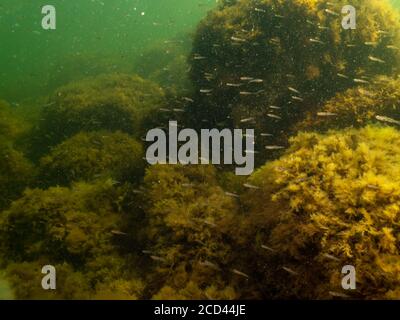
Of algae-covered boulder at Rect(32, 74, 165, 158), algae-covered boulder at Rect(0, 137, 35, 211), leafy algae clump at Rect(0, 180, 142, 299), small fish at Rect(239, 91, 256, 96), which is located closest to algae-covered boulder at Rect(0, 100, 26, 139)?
algae-covered boulder at Rect(32, 74, 165, 158)

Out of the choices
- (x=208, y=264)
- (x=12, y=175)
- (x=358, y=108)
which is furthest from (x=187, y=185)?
(x=12, y=175)

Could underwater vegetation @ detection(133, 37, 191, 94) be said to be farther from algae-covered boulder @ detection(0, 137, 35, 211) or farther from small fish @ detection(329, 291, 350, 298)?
small fish @ detection(329, 291, 350, 298)

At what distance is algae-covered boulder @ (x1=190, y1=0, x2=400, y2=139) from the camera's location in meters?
8.71

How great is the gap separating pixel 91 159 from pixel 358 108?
6.74 meters

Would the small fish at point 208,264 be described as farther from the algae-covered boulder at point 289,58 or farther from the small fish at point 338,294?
the algae-covered boulder at point 289,58

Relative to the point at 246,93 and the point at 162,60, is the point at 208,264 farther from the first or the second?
the point at 162,60

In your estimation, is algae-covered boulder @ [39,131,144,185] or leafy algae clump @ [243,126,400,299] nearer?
leafy algae clump @ [243,126,400,299]

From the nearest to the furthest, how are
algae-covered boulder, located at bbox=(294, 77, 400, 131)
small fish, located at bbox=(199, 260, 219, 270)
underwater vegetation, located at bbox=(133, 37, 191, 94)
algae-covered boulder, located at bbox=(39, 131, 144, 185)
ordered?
small fish, located at bbox=(199, 260, 219, 270), algae-covered boulder, located at bbox=(294, 77, 400, 131), algae-covered boulder, located at bbox=(39, 131, 144, 185), underwater vegetation, located at bbox=(133, 37, 191, 94)

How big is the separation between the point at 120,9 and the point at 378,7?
462 feet

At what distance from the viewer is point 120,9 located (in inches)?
5359

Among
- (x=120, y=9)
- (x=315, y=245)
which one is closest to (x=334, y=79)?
(x=315, y=245)

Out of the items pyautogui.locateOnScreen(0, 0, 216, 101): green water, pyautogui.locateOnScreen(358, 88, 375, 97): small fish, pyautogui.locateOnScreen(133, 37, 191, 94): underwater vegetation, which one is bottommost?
pyautogui.locateOnScreen(358, 88, 375, 97): small fish

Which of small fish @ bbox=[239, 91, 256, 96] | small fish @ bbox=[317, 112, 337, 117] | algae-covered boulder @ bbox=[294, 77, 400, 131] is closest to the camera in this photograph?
small fish @ bbox=[317, 112, 337, 117]

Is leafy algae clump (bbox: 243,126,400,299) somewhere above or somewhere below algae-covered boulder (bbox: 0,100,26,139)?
below
